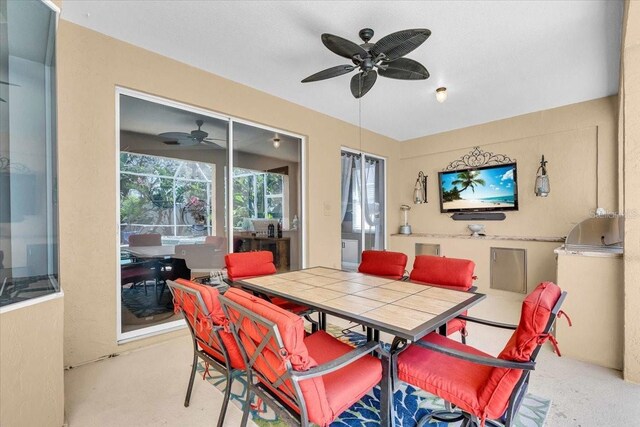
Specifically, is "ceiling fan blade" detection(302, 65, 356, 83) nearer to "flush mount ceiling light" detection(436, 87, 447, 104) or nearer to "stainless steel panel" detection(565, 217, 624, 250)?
"flush mount ceiling light" detection(436, 87, 447, 104)

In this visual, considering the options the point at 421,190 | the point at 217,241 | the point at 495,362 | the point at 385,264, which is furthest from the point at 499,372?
the point at 421,190

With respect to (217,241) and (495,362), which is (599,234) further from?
(217,241)

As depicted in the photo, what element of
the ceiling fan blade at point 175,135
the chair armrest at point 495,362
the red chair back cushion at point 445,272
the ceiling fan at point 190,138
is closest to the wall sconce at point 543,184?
the red chair back cushion at point 445,272

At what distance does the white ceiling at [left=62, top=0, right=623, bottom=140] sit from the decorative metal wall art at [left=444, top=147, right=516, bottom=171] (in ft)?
3.44

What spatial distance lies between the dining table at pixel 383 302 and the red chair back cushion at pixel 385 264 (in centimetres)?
47

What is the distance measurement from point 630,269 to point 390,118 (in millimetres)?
3431

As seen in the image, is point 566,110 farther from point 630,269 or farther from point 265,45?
point 265,45

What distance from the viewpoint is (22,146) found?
1756mm

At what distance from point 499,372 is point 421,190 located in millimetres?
4786

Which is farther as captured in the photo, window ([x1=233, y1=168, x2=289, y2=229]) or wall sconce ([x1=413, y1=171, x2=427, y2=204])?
wall sconce ([x1=413, y1=171, x2=427, y2=204])

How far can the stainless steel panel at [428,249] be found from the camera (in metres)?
5.28

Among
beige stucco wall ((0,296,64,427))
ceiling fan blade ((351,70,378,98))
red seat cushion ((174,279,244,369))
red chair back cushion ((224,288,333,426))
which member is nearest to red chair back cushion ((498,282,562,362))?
red chair back cushion ((224,288,333,426))

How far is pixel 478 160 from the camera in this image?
16.8 ft

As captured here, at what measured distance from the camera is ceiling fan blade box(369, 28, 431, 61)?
1.97 metres
